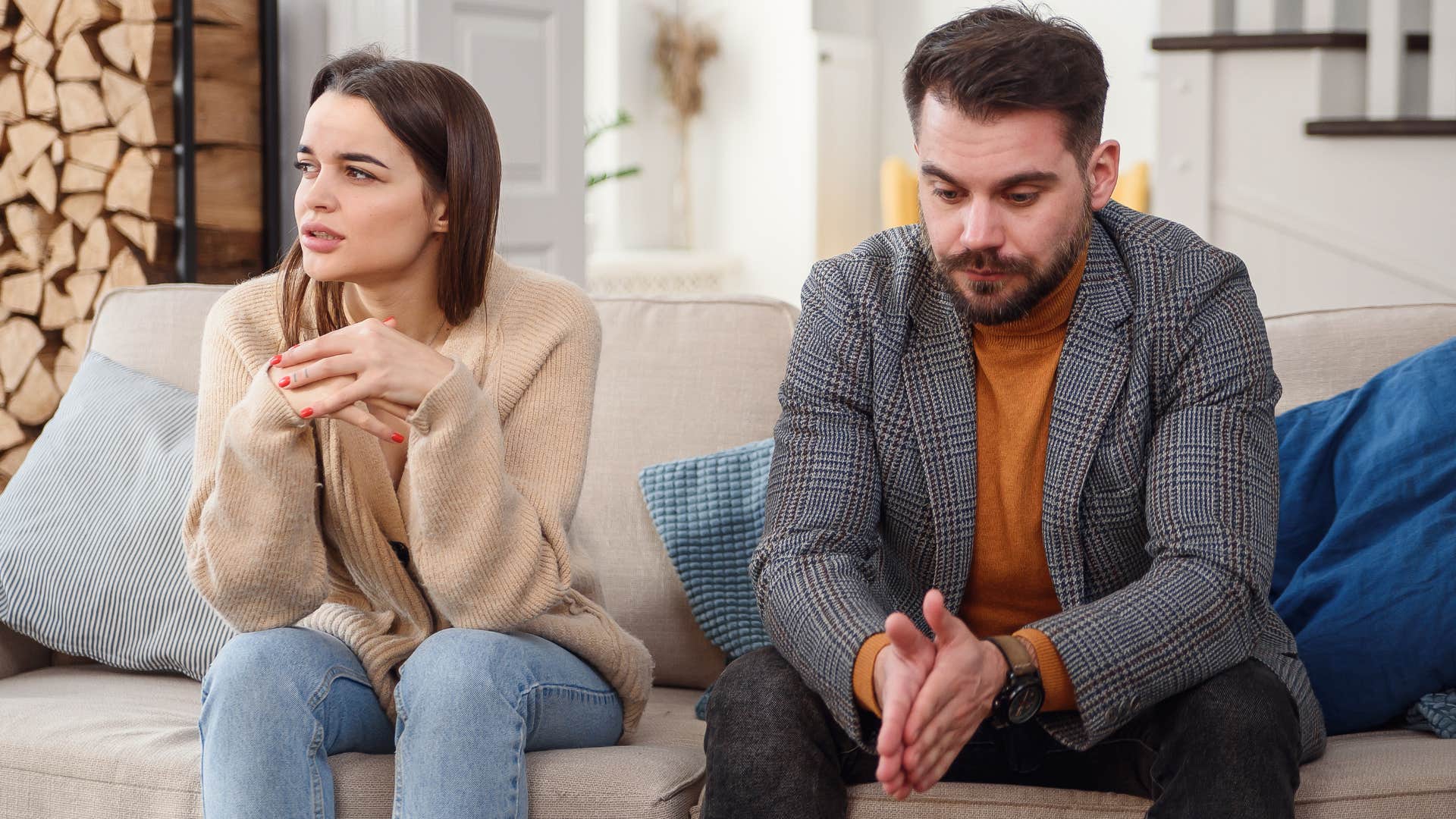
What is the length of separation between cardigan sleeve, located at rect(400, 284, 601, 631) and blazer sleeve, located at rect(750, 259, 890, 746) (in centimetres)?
21

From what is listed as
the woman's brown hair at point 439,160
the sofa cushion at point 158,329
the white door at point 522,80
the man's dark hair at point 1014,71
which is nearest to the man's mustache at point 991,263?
the man's dark hair at point 1014,71

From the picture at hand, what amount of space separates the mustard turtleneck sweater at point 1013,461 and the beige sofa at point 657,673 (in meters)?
0.22

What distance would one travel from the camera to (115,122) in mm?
2701

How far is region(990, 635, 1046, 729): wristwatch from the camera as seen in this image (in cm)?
125

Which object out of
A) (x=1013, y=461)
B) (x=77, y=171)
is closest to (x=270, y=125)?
(x=77, y=171)

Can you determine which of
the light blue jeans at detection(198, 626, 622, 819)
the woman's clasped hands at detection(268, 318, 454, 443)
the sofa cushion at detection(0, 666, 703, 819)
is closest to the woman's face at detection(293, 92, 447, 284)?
the woman's clasped hands at detection(268, 318, 454, 443)

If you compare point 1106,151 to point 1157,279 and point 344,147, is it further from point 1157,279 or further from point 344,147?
point 344,147

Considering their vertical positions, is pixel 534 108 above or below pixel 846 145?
below

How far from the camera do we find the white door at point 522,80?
2.96 meters

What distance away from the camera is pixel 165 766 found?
1.47 metres

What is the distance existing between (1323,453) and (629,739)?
87cm

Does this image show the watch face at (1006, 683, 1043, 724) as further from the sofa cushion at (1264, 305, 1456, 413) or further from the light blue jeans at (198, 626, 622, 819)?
the sofa cushion at (1264, 305, 1456, 413)

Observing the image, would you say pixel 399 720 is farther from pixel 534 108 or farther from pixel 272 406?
pixel 534 108

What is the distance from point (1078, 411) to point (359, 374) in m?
0.70
